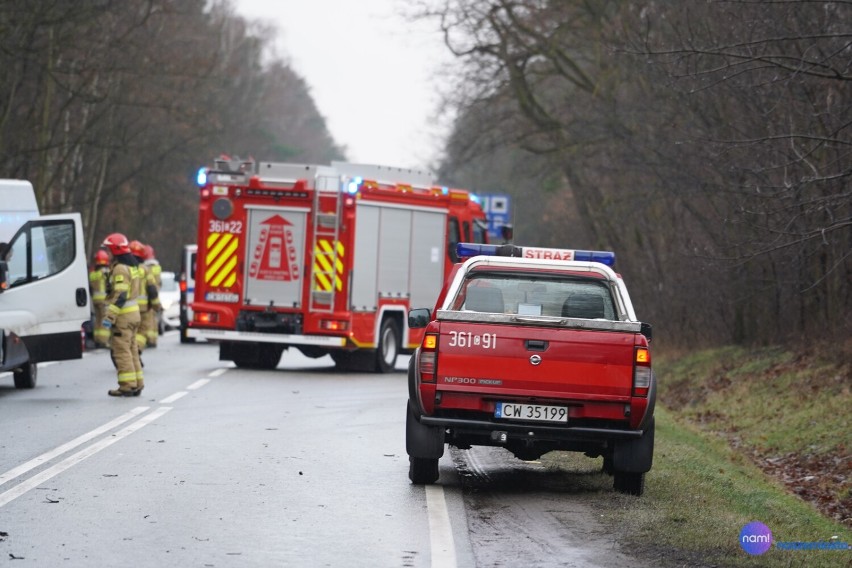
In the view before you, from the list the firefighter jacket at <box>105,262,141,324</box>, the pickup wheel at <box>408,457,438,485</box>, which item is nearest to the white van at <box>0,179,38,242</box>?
the firefighter jacket at <box>105,262,141,324</box>

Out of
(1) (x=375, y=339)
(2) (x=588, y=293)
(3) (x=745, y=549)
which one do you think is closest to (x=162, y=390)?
(1) (x=375, y=339)

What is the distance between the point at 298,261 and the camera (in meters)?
22.5

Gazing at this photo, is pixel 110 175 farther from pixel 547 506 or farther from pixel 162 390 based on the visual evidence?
pixel 547 506

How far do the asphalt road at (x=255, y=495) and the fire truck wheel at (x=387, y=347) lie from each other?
20.0 feet

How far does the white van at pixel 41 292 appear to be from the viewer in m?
17.2

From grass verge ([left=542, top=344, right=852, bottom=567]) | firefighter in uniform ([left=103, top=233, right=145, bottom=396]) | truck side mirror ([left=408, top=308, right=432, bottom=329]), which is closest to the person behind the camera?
grass verge ([left=542, top=344, right=852, bottom=567])

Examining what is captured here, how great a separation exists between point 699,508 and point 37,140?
29.3 meters

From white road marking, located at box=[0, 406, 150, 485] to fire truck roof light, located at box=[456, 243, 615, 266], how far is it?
3623mm

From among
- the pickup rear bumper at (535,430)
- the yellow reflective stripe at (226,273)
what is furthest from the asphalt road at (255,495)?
the yellow reflective stripe at (226,273)

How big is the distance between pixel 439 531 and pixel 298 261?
46.6 ft

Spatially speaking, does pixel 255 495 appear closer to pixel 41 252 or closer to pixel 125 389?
pixel 125 389

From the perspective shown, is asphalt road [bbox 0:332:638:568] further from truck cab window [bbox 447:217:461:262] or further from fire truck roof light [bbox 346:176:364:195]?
truck cab window [bbox 447:217:461:262]

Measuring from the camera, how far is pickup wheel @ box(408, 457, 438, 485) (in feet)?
34.3

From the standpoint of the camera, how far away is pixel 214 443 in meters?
12.9
